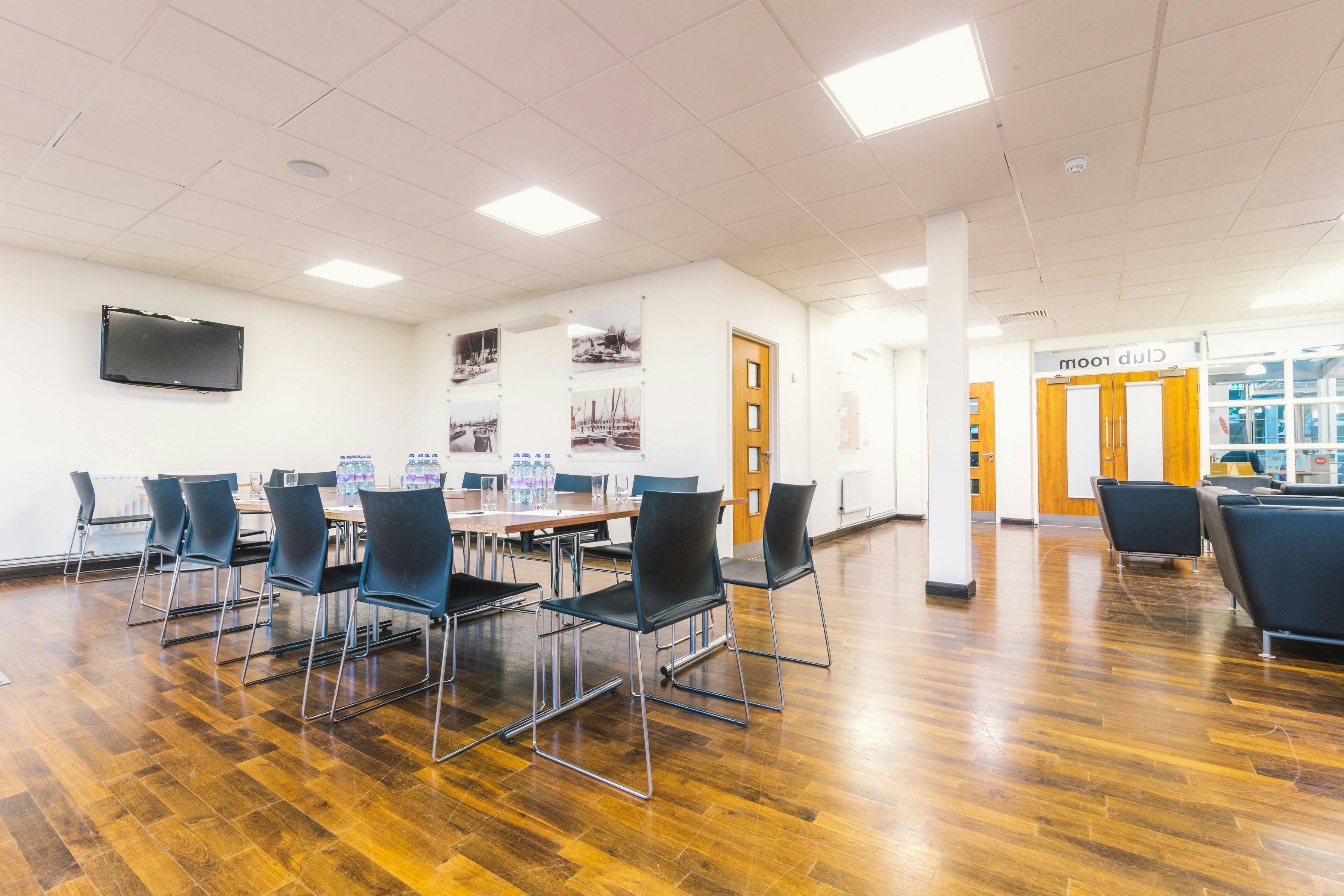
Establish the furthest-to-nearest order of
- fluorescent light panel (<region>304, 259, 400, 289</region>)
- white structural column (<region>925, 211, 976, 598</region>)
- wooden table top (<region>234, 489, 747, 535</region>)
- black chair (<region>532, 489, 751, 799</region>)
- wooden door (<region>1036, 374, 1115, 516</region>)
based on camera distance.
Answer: wooden door (<region>1036, 374, 1115, 516</region>) → fluorescent light panel (<region>304, 259, 400, 289</region>) → white structural column (<region>925, 211, 976, 598</region>) → wooden table top (<region>234, 489, 747, 535</region>) → black chair (<region>532, 489, 751, 799</region>)

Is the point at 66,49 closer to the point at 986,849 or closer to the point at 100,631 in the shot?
the point at 100,631

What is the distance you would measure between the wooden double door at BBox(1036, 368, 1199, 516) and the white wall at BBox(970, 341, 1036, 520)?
0.19 m

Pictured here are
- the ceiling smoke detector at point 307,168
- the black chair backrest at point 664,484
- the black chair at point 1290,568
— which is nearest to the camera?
the black chair at point 1290,568

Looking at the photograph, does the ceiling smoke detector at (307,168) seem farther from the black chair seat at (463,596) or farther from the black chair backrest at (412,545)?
the black chair seat at (463,596)

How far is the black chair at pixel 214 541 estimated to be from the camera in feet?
10.3

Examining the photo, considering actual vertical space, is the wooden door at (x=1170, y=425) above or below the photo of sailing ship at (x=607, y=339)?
below

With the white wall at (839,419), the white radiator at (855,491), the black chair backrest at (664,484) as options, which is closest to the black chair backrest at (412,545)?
the black chair backrest at (664,484)

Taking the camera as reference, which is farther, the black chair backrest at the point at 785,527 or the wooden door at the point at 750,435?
the wooden door at the point at 750,435

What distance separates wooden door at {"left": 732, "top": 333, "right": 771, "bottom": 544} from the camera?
5938 mm

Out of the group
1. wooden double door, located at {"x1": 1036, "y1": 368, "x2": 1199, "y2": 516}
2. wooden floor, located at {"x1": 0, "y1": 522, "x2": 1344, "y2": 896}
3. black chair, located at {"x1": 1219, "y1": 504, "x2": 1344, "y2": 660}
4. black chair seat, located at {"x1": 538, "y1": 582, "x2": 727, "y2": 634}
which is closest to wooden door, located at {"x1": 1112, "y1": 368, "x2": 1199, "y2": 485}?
wooden double door, located at {"x1": 1036, "y1": 368, "x2": 1199, "y2": 516}

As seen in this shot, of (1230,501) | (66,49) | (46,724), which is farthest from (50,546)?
(1230,501)

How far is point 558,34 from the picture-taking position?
8.52ft

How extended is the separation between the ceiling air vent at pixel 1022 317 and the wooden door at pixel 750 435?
345 cm

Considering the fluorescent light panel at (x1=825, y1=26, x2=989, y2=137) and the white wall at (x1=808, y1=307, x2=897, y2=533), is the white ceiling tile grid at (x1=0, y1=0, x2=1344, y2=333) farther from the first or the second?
the white wall at (x1=808, y1=307, x2=897, y2=533)
